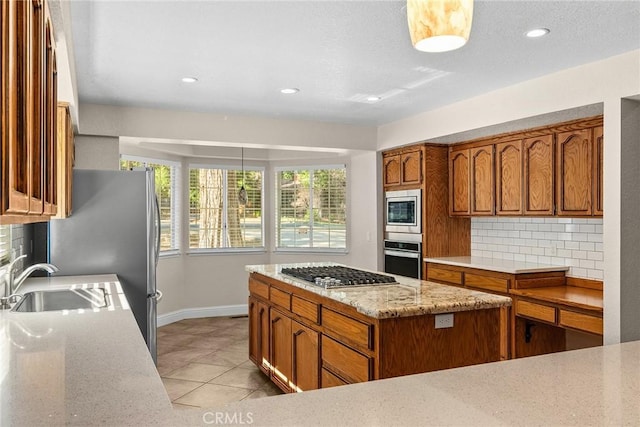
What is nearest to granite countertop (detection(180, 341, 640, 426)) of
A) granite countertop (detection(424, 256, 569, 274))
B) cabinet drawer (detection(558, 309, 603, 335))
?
cabinet drawer (detection(558, 309, 603, 335))

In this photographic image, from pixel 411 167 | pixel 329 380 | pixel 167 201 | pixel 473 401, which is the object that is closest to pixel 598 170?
pixel 411 167

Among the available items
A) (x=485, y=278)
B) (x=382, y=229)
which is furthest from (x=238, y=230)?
(x=485, y=278)

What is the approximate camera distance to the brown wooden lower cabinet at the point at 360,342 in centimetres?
250

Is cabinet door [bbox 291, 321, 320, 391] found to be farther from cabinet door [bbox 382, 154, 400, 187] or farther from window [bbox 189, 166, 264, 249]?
window [bbox 189, 166, 264, 249]

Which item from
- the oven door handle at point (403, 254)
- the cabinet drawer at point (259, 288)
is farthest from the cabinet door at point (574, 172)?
the cabinet drawer at point (259, 288)

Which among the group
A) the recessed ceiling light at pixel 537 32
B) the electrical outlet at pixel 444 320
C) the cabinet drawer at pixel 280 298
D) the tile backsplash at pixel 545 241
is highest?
the recessed ceiling light at pixel 537 32

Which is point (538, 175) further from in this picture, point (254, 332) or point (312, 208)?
point (312, 208)

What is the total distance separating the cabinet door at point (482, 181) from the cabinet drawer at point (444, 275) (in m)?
0.64

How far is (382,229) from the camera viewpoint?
586 cm

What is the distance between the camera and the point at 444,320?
2594 millimetres

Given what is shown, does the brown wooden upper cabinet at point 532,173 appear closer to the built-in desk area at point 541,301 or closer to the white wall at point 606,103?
the white wall at point 606,103

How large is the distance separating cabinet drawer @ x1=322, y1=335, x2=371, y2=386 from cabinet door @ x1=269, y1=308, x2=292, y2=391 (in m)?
0.62

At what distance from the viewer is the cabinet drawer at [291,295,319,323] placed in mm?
3191

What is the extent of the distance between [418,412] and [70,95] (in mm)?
3004
